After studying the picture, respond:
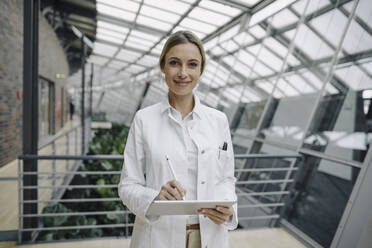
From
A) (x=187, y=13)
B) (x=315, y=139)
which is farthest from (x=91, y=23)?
(x=315, y=139)

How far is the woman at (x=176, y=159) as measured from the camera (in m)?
1.06

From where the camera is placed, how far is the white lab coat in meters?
1.06

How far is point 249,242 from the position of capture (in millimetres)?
2826

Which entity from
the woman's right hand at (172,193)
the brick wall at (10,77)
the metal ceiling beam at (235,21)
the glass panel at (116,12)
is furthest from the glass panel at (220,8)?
the woman's right hand at (172,193)

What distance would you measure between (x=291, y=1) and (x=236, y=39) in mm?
2240

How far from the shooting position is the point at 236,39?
264 inches

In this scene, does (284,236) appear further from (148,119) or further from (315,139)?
(148,119)

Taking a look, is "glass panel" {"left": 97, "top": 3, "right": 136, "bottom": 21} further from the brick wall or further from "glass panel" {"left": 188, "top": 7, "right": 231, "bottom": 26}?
the brick wall

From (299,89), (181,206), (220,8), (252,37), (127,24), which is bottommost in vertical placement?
(181,206)

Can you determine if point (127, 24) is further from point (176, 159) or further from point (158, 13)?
point (176, 159)

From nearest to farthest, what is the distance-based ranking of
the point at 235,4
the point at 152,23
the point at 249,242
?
the point at 249,242 < the point at 235,4 < the point at 152,23

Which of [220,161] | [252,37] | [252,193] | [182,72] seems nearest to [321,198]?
[252,193]

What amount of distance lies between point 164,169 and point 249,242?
2.32 metres

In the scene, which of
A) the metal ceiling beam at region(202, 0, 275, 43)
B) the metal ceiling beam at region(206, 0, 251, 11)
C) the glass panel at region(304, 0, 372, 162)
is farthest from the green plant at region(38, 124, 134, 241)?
the metal ceiling beam at region(202, 0, 275, 43)
